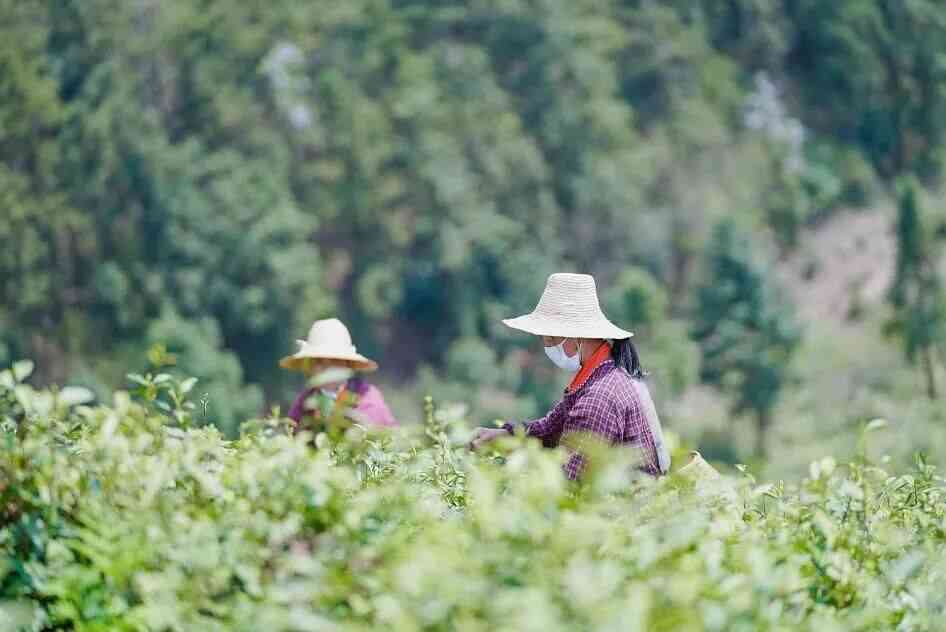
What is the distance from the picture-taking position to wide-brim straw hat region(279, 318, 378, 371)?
24.7 feet

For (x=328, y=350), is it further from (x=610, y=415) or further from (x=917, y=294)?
(x=917, y=294)

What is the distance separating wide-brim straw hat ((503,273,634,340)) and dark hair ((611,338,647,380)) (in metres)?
0.04

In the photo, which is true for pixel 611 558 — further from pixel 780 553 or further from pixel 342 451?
pixel 342 451

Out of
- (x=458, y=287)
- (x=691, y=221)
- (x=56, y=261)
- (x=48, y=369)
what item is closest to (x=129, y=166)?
(x=56, y=261)

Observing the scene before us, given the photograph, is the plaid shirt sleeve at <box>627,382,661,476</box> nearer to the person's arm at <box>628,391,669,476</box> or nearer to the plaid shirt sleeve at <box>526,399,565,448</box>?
the person's arm at <box>628,391,669,476</box>

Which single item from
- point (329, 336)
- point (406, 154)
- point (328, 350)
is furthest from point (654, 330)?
point (328, 350)

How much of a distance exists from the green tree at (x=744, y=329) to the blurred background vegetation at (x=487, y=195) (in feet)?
0.24

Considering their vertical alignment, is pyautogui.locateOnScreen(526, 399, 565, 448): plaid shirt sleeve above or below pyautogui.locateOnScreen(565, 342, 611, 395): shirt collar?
below

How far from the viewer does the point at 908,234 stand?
37000 millimetres

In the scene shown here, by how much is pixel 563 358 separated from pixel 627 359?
13.6 inches

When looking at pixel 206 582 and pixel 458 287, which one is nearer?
pixel 206 582

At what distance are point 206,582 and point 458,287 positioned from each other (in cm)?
3981

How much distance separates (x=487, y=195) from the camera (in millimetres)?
43719

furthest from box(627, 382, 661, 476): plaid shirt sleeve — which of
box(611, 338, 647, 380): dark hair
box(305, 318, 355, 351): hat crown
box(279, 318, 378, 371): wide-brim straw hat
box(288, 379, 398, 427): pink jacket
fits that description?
box(305, 318, 355, 351): hat crown
